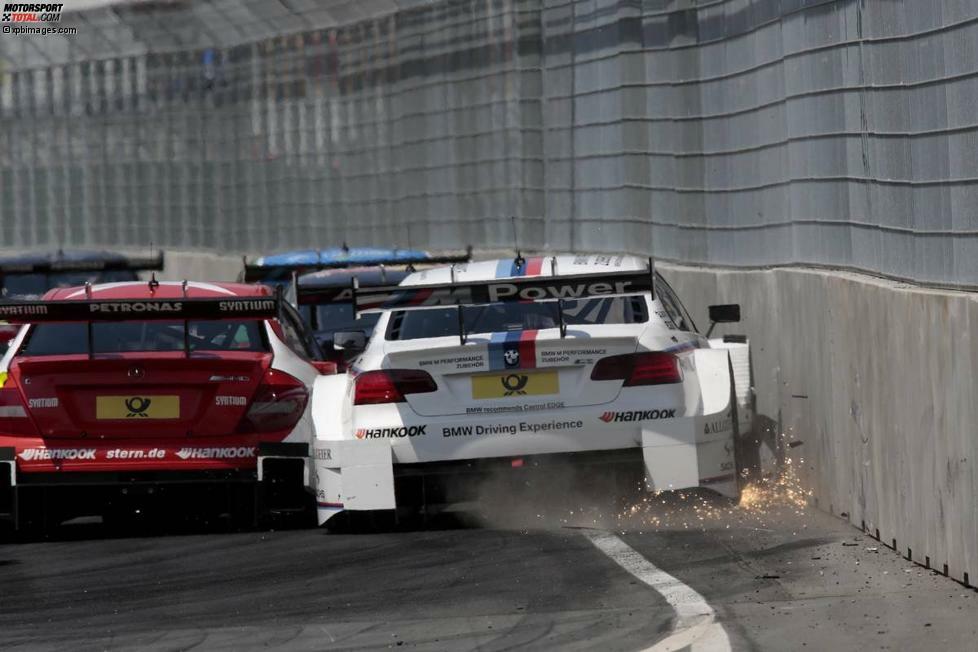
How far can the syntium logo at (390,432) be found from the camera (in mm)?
11164

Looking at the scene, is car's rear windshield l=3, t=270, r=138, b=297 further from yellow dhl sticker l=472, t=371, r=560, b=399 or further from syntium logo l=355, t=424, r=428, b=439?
yellow dhl sticker l=472, t=371, r=560, b=399

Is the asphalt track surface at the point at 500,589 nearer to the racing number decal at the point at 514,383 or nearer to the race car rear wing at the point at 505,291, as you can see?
the racing number decal at the point at 514,383

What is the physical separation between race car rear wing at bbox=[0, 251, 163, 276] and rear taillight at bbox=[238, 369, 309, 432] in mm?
5438

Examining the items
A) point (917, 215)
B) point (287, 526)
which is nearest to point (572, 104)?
point (287, 526)

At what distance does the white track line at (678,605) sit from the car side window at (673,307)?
1.75 m

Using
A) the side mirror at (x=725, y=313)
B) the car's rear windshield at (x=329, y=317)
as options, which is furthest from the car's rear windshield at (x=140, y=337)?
the car's rear windshield at (x=329, y=317)

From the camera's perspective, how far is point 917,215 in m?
10.3

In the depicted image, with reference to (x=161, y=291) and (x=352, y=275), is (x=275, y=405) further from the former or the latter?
(x=352, y=275)

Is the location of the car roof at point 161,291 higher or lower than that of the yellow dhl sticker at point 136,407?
higher

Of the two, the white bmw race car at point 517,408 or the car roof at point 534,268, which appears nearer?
the white bmw race car at point 517,408

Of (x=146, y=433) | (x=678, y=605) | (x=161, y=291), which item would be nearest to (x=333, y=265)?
(x=161, y=291)

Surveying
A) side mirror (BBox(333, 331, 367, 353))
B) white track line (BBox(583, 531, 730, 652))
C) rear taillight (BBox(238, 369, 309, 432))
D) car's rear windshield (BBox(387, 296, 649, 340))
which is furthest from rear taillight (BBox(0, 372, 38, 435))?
white track line (BBox(583, 531, 730, 652))

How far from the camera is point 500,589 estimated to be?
30.3 ft

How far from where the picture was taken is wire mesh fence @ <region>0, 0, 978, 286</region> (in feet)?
35.9
